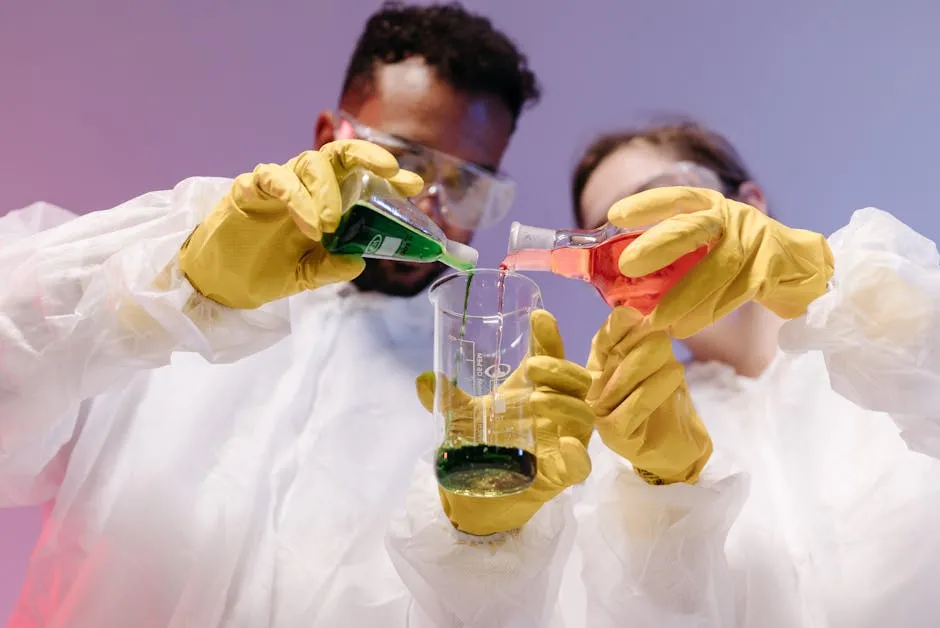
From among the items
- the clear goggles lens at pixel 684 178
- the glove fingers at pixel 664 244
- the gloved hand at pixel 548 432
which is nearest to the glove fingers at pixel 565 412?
the gloved hand at pixel 548 432

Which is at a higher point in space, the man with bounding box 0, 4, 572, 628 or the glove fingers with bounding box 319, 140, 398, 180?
the glove fingers with bounding box 319, 140, 398, 180

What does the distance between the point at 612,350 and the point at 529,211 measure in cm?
131

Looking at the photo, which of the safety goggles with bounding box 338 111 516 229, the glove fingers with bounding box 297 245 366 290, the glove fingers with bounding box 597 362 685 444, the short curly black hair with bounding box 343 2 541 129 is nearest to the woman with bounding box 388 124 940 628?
the glove fingers with bounding box 597 362 685 444

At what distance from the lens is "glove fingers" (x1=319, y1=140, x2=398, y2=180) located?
55.0 inches

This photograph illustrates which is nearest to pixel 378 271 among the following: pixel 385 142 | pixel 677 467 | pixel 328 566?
pixel 385 142

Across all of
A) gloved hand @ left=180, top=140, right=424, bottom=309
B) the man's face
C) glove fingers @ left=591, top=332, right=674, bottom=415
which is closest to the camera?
gloved hand @ left=180, top=140, right=424, bottom=309

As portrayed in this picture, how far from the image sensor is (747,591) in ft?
5.31

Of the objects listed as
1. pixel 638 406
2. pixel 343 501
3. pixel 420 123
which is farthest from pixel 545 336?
pixel 420 123

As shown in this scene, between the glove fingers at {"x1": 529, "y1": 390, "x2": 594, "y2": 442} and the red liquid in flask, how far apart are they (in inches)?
7.9

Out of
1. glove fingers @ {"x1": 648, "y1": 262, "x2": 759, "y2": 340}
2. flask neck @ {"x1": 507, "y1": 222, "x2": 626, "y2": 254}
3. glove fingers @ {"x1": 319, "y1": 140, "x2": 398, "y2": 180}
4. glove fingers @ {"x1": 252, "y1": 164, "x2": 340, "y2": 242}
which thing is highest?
glove fingers @ {"x1": 319, "y1": 140, "x2": 398, "y2": 180}

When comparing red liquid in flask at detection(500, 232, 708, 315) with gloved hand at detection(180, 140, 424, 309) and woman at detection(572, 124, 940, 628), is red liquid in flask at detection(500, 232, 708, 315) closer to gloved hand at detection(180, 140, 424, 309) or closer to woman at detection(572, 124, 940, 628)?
woman at detection(572, 124, 940, 628)

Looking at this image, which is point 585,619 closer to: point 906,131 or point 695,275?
point 695,275

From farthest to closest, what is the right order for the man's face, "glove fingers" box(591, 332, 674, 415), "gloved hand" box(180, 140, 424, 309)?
the man's face, "glove fingers" box(591, 332, 674, 415), "gloved hand" box(180, 140, 424, 309)

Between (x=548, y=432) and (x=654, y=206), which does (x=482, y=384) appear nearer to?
(x=548, y=432)
